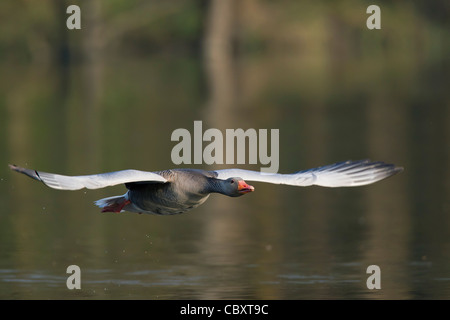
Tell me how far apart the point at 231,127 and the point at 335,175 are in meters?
20.5

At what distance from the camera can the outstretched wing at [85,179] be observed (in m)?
11.7

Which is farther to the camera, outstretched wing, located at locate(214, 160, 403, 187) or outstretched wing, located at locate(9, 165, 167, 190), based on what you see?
outstretched wing, located at locate(214, 160, 403, 187)

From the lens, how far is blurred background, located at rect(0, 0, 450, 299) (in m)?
15.6

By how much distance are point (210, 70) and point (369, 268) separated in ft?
155

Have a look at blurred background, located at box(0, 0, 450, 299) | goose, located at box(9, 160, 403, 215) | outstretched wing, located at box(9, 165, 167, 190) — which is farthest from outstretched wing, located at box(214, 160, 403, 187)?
blurred background, located at box(0, 0, 450, 299)

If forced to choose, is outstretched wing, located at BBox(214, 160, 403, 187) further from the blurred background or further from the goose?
the blurred background

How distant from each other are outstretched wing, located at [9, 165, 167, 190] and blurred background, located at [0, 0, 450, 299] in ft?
5.86
